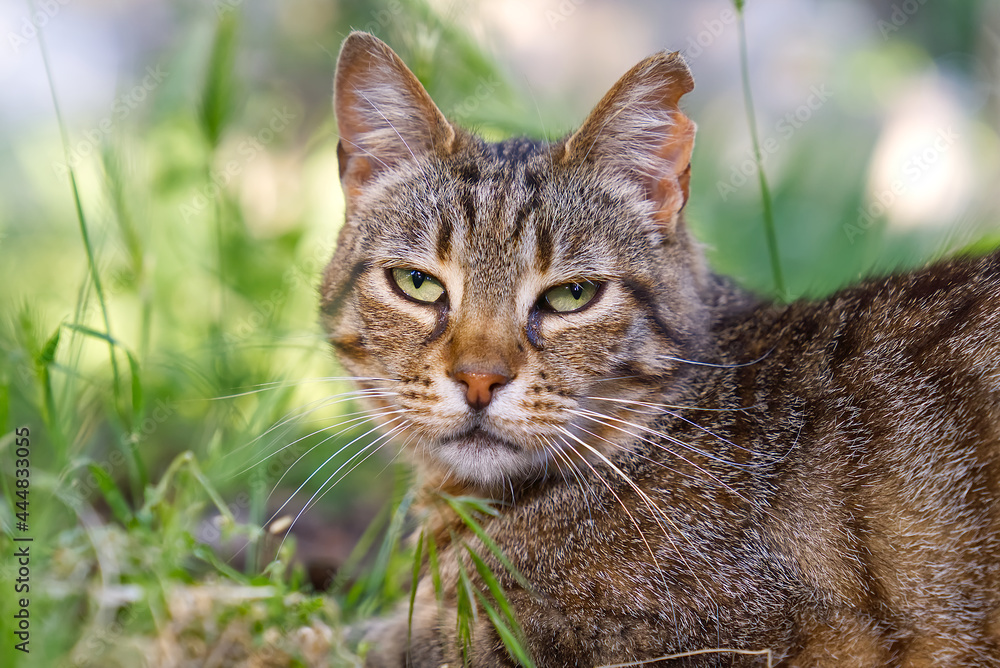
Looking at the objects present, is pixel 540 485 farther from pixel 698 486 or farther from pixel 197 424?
pixel 197 424

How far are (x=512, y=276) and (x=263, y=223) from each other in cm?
320

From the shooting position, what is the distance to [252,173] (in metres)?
5.93

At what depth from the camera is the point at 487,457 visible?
7.12 feet

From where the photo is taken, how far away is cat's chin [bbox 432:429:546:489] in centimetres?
215

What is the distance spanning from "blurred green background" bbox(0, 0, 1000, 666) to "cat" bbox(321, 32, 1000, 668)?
378mm

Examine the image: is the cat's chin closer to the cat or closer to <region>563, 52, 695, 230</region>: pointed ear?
the cat

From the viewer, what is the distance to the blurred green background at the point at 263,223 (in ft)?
6.43

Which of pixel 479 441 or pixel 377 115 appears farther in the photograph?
pixel 377 115

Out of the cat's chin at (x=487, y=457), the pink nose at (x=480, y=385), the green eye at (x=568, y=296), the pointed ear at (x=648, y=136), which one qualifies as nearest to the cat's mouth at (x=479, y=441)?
the cat's chin at (x=487, y=457)

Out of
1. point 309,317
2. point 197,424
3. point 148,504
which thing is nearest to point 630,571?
point 148,504

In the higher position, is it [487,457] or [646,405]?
[646,405]

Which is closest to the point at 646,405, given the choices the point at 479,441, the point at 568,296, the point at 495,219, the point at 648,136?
the point at 568,296

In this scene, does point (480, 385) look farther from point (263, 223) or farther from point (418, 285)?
point (263, 223)

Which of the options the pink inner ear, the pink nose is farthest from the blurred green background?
the pink nose
